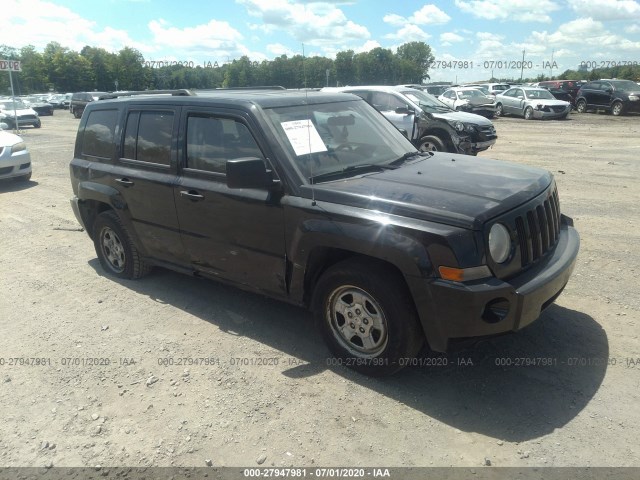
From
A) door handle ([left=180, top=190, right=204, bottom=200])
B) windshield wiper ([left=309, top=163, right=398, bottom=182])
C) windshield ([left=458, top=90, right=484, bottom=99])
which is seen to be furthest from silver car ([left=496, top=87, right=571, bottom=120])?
door handle ([left=180, top=190, right=204, bottom=200])

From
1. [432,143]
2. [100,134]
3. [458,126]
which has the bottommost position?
[432,143]

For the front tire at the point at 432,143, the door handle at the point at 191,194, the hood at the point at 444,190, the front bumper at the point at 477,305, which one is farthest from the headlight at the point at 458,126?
the front bumper at the point at 477,305

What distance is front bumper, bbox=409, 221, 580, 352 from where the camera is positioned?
3045 millimetres

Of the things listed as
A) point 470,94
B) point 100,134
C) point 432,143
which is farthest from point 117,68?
point 100,134

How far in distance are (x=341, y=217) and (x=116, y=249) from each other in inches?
127

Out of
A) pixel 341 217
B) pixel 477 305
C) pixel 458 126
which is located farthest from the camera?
pixel 458 126

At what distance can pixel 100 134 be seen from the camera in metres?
5.45

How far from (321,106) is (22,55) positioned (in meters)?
103

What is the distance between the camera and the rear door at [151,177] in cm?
464

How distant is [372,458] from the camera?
9.64 feet

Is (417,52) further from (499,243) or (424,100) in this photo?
(499,243)

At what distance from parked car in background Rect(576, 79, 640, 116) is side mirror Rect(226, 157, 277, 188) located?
90.0 ft

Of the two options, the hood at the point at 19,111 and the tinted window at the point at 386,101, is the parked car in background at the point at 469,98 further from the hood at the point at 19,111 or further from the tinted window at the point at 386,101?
the hood at the point at 19,111

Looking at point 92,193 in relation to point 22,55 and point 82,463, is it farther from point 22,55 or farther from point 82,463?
point 22,55
